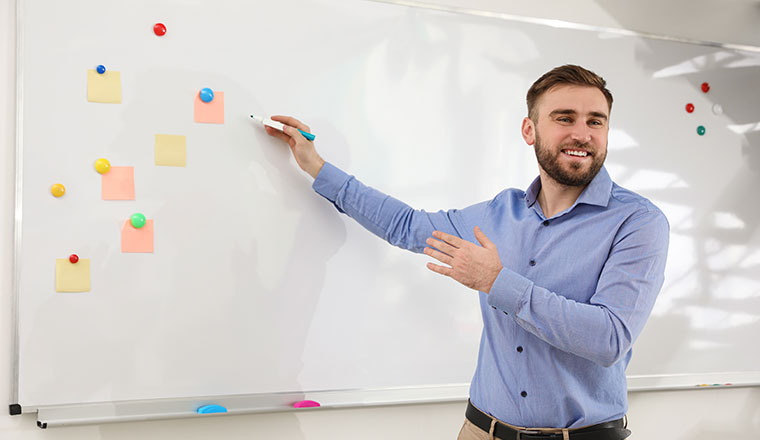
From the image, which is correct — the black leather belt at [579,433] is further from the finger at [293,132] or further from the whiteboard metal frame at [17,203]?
the whiteboard metal frame at [17,203]

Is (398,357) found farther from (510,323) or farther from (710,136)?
(710,136)

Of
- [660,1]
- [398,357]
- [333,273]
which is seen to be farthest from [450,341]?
[660,1]

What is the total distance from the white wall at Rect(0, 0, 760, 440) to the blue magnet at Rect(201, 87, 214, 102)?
1.52ft

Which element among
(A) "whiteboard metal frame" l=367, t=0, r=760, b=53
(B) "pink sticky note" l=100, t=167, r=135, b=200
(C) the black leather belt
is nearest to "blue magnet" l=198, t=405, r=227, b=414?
(B) "pink sticky note" l=100, t=167, r=135, b=200

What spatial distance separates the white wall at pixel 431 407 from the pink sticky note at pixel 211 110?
1.47 ft

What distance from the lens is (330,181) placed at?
69.9 inches

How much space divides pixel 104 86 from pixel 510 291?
1144 mm

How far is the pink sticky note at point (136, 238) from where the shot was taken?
5.57ft

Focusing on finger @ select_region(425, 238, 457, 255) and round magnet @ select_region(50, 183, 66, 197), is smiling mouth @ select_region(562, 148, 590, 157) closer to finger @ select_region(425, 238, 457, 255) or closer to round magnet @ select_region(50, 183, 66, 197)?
finger @ select_region(425, 238, 457, 255)

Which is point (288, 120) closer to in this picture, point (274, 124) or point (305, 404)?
point (274, 124)

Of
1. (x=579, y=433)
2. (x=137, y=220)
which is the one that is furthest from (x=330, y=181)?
(x=579, y=433)

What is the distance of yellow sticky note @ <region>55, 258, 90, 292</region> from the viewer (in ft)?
5.37

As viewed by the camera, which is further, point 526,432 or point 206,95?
point 206,95

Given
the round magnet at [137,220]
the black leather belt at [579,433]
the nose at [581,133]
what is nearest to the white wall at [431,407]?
the round magnet at [137,220]
